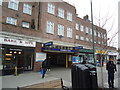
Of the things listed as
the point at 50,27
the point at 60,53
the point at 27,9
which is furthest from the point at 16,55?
the point at 60,53

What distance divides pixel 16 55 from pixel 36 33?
3.74 metres

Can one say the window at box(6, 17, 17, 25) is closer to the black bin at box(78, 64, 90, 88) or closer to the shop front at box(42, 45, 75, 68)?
the shop front at box(42, 45, 75, 68)

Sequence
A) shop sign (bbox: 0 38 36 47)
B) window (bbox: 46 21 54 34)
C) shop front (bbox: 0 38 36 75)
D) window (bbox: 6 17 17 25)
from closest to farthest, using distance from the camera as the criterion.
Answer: shop sign (bbox: 0 38 36 47)
shop front (bbox: 0 38 36 75)
window (bbox: 6 17 17 25)
window (bbox: 46 21 54 34)

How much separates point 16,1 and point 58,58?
13.4 metres

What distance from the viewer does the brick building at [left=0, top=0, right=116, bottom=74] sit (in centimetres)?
1150

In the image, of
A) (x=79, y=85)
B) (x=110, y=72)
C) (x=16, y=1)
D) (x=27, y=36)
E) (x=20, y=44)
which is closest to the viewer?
(x=79, y=85)

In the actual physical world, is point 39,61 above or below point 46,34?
below

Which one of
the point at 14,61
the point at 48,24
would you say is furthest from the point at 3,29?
the point at 48,24

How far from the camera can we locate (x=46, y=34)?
15.4 metres

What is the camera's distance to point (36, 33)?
45.0 ft

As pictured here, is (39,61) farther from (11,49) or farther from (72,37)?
(72,37)

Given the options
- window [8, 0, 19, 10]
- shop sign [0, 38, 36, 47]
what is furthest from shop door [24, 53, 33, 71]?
window [8, 0, 19, 10]

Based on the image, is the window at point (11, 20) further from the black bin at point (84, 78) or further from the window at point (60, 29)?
the black bin at point (84, 78)

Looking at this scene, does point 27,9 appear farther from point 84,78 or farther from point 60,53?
point 84,78
